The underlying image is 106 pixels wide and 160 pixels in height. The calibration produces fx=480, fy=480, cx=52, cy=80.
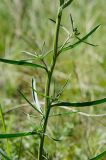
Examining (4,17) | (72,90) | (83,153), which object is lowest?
(83,153)

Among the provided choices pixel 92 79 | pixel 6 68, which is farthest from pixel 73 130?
pixel 6 68

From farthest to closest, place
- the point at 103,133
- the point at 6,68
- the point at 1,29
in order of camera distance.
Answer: the point at 1,29 < the point at 6,68 < the point at 103,133

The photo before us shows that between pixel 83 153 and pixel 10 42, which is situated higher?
pixel 10 42

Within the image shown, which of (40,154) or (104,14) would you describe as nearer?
(40,154)

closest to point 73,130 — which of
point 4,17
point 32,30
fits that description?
point 32,30

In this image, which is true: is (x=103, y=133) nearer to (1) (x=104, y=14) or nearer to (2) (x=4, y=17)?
(1) (x=104, y=14)

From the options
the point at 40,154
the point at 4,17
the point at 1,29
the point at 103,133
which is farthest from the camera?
the point at 4,17
